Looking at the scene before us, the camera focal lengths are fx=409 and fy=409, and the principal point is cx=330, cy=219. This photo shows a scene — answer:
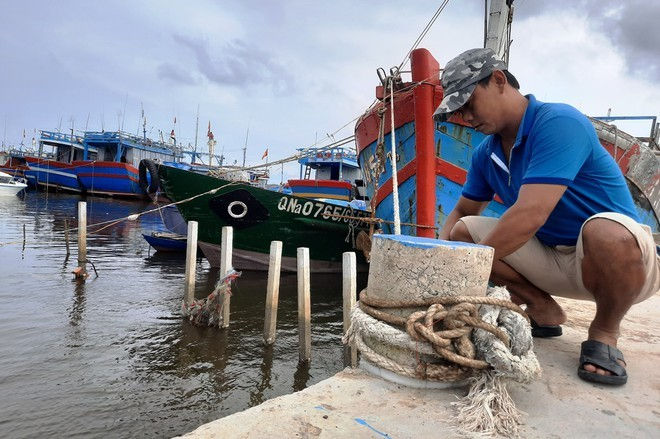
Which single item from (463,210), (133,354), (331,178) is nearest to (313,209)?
(133,354)

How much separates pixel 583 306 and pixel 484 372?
8.23 ft

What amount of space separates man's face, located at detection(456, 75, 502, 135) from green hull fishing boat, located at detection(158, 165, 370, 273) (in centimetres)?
767

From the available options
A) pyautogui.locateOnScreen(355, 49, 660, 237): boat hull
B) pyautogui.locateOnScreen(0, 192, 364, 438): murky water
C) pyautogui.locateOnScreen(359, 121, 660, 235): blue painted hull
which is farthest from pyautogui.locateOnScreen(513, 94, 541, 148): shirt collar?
pyautogui.locateOnScreen(359, 121, 660, 235): blue painted hull

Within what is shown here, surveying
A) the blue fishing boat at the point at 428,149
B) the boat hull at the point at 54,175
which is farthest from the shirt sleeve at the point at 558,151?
the boat hull at the point at 54,175

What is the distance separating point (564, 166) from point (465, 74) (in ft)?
1.94

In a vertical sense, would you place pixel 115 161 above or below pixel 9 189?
above

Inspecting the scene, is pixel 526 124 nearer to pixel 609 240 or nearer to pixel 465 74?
pixel 465 74

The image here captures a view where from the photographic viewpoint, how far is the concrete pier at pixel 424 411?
4.31ft

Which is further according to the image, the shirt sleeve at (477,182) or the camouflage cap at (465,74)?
the shirt sleeve at (477,182)

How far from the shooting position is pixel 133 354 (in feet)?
17.7

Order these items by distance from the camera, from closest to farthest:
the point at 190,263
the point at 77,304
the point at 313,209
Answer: the point at 190,263, the point at 77,304, the point at 313,209

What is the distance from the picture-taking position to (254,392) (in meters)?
4.68

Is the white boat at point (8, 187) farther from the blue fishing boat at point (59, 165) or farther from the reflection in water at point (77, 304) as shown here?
the reflection in water at point (77, 304)

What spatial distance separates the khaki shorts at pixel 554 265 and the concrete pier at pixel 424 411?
1.38ft
